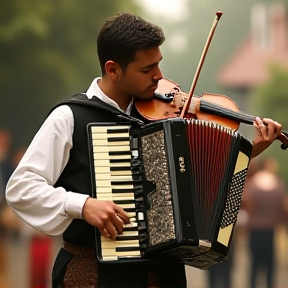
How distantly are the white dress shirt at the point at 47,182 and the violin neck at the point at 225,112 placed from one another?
1.52 ft

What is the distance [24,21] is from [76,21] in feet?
2.14

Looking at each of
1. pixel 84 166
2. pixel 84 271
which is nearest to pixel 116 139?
pixel 84 166

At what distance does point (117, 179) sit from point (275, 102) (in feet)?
32.6

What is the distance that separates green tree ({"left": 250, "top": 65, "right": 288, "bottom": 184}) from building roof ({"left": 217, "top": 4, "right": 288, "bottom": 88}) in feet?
0.70

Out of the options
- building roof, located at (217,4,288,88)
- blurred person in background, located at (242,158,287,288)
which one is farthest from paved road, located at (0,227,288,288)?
building roof, located at (217,4,288,88)

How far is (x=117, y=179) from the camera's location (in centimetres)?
371

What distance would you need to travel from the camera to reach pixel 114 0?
45.9 feet

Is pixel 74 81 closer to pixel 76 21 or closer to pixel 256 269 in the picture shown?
pixel 76 21

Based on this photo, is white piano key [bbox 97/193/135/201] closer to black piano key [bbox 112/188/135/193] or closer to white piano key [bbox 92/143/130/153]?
black piano key [bbox 112/188/135/193]

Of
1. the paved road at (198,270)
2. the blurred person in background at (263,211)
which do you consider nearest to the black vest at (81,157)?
the blurred person in background at (263,211)

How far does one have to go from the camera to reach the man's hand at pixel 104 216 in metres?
3.61

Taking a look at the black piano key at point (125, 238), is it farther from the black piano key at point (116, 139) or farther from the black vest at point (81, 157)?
the black piano key at point (116, 139)

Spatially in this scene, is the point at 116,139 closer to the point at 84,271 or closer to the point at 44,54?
the point at 84,271

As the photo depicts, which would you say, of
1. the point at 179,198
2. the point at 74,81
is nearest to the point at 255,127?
the point at 179,198
